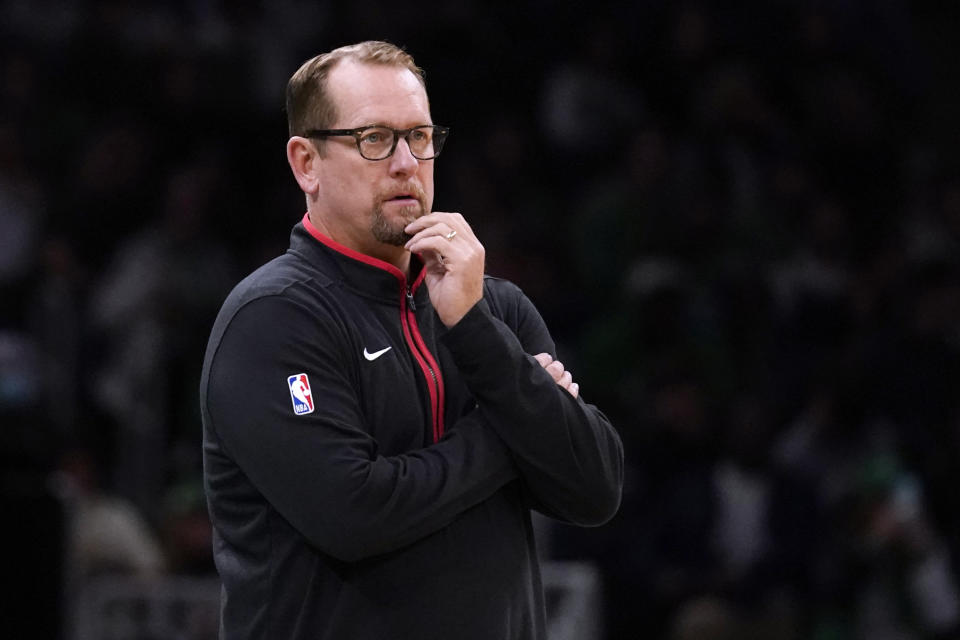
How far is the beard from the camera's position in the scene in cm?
268

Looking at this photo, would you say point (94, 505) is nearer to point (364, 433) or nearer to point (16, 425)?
point (16, 425)

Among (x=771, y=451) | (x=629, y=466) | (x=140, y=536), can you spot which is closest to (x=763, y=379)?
(x=771, y=451)

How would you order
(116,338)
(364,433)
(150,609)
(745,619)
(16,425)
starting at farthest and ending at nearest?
1. (116,338)
2. (745,619)
3. (150,609)
4. (16,425)
5. (364,433)

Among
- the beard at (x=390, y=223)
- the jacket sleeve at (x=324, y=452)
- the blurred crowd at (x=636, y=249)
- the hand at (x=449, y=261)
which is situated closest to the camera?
the jacket sleeve at (x=324, y=452)

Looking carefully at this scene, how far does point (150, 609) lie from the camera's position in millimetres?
5746

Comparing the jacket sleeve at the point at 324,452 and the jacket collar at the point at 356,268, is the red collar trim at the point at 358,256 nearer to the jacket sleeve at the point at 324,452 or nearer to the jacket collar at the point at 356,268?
the jacket collar at the point at 356,268

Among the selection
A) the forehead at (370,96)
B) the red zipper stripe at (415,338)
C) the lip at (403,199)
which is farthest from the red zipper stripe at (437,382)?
the forehead at (370,96)

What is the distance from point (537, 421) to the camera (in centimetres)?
256

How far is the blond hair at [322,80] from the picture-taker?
8.84ft

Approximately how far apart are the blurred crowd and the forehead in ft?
11.9

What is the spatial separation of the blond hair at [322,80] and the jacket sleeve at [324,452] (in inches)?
13.6

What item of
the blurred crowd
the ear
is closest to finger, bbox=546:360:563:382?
the ear

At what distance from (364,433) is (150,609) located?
11.5ft

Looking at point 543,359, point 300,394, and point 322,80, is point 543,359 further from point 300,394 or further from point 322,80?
point 322,80
